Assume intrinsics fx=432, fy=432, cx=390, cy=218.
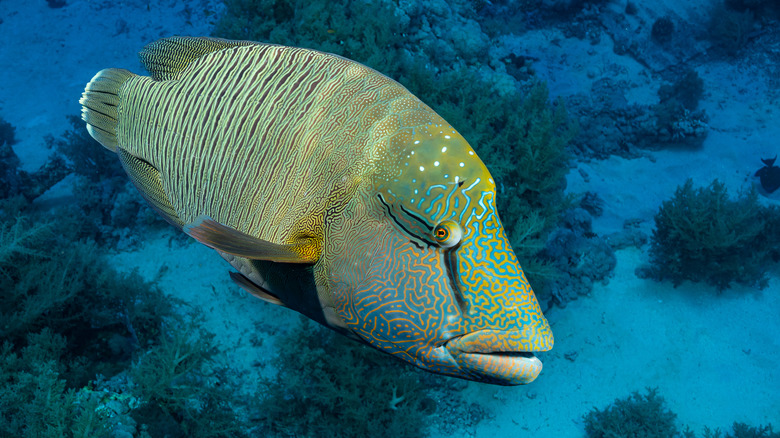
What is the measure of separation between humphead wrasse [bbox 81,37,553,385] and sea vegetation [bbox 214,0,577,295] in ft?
12.3

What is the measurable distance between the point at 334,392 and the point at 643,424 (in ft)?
11.9

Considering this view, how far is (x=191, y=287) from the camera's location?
532cm

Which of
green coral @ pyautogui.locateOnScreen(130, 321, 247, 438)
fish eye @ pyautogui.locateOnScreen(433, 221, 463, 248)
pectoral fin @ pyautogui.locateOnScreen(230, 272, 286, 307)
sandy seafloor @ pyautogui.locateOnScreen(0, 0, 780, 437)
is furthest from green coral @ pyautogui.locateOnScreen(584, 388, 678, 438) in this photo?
fish eye @ pyautogui.locateOnScreen(433, 221, 463, 248)

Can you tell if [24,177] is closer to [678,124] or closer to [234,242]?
[234,242]

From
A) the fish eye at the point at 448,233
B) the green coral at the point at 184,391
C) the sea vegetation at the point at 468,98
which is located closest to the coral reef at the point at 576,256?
the sea vegetation at the point at 468,98

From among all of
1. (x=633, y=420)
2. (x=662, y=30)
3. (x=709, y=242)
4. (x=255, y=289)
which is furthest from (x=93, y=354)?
(x=662, y=30)

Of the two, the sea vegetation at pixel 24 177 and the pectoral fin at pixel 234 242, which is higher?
the pectoral fin at pixel 234 242

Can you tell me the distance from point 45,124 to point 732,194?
44.8ft

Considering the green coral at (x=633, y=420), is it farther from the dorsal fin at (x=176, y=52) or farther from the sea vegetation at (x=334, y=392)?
the dorsal fin at (x=176, y=52)

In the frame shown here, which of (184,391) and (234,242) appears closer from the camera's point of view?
(234,242)

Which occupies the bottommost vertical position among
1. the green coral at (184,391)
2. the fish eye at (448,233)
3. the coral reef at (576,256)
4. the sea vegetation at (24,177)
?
the sea vegetation at (24,177)

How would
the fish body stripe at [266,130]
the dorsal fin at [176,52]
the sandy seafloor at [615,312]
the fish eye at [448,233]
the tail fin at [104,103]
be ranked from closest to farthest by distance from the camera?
1. the fish eye at [448,233]
2. the fish body stripe at [266,130]
3. the dorsal fin at [176,52]
4. the tail fin at [104,103]
5. the sandy seafloor at [615,312]

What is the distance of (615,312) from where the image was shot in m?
6.15

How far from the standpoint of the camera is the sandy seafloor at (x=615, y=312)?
518 centimetres
